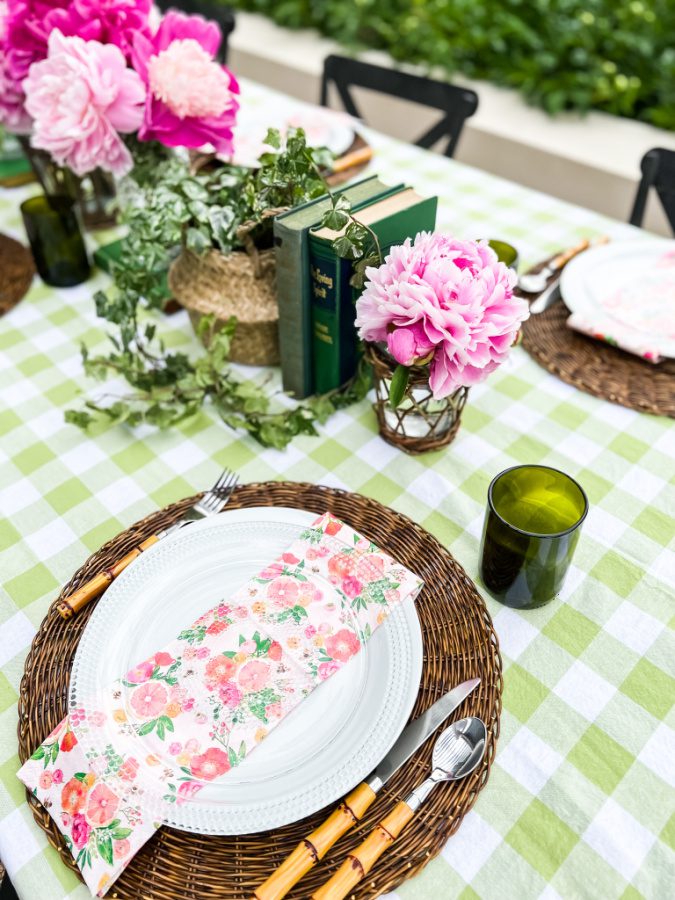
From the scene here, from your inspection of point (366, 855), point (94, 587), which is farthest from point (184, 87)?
point (366, 855)

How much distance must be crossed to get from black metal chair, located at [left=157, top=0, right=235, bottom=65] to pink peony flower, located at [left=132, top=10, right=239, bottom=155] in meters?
1.01

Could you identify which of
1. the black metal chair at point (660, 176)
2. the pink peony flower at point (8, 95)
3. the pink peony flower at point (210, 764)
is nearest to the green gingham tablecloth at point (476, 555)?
the pink peony flower at point (210, 764)

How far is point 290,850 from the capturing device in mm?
467

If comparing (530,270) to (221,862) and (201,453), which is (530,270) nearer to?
(201,453)

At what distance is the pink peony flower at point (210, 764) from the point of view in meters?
0.49

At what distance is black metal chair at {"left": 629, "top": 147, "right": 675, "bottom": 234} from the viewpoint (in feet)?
3.92

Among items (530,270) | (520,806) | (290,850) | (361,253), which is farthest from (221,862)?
(530,270)

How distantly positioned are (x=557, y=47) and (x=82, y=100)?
1.92 m

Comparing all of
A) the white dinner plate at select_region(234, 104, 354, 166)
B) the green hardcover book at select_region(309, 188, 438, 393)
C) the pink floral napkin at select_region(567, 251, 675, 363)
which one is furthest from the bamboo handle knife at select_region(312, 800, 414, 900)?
the white dinner plate at select_region(234, 104, 354, 166)

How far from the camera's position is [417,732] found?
0.51 m

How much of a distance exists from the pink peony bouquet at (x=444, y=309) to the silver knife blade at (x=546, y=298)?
0.32 m

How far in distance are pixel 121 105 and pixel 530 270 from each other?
0.59m

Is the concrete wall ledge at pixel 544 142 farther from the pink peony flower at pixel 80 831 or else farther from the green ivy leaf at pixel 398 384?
the pink peony flower at pixel 80 831

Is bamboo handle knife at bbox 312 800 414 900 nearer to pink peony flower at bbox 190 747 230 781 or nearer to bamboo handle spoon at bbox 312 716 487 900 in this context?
bamboo handle spoon at bbox 312 716 487 900
